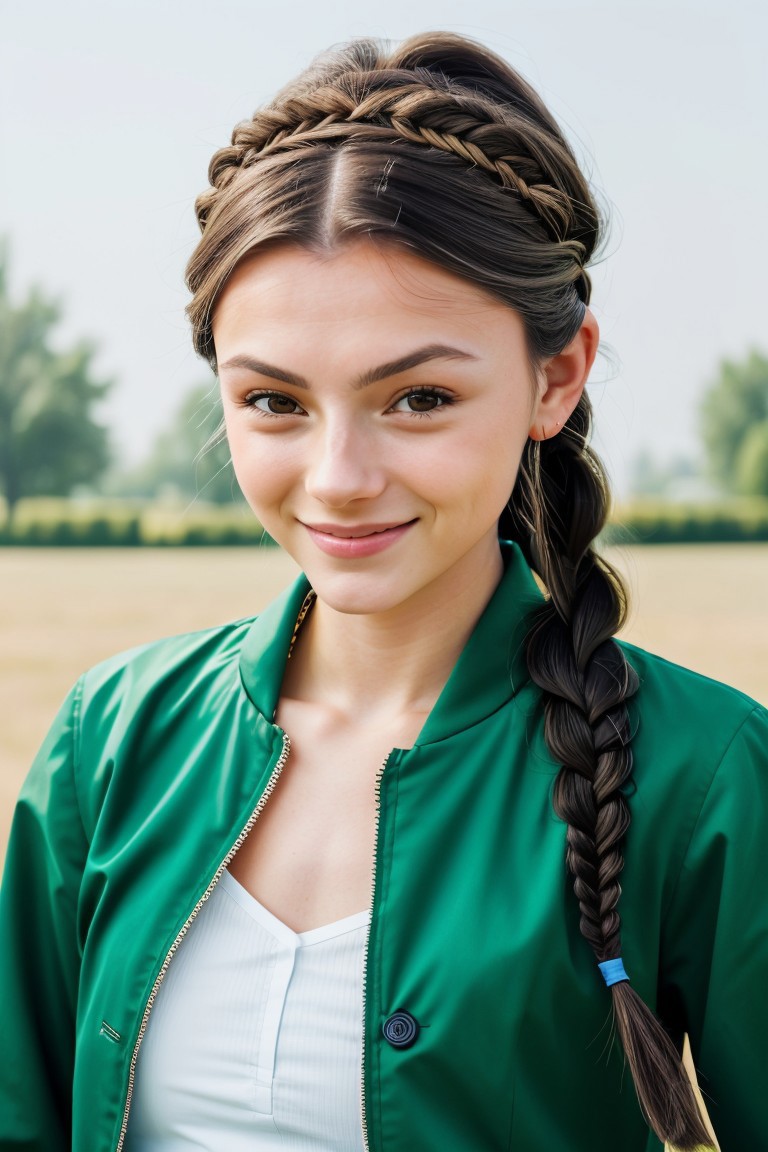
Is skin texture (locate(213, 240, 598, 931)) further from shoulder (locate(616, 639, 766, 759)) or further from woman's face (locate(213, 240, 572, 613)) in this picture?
shoulder (locate(616, 639, 766, 759))

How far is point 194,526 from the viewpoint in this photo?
20719 millimetres

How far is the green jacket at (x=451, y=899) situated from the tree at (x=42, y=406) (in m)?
25.9

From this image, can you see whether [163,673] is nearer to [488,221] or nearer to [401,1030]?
[401,1030]

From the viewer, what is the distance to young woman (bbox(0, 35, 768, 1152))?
1263mm

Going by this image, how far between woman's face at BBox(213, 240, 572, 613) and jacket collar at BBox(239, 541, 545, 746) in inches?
6.2

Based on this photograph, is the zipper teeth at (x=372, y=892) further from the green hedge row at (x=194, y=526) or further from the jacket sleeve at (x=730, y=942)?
the green hedge row at (x=194, y=526)

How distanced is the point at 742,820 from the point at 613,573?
1.27 feet

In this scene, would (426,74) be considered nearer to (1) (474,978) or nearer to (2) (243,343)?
(2) (243,343)

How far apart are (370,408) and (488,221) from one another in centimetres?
23

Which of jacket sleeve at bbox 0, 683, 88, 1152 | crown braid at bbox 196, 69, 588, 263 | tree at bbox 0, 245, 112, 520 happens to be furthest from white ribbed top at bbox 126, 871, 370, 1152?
tree at bbox 0, 245, 112, 520

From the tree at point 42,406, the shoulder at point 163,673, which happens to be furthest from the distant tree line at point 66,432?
the shoulder at point 163,673

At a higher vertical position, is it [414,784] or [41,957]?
[414,784]

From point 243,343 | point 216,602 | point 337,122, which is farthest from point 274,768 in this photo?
point 216,602

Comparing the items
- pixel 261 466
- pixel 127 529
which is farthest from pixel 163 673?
pixel 127 529
